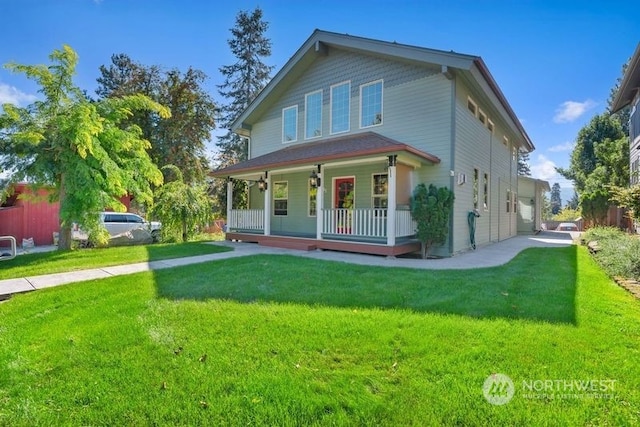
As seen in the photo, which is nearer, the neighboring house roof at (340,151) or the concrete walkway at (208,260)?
the concrete walkway at (208,260)

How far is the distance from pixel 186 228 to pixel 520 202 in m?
18.6

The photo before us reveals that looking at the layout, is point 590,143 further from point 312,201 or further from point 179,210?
point 179,210

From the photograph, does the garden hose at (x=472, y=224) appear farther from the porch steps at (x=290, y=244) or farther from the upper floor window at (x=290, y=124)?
the upper floor window at (x=290, y=124)

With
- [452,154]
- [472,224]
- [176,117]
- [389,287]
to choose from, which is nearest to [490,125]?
[472,224]

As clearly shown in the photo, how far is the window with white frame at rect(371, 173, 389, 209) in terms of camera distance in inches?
422

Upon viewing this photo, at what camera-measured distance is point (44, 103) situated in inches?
384

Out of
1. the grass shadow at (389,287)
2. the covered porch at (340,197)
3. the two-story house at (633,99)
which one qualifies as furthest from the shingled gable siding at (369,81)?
the two-story house at (633,99)

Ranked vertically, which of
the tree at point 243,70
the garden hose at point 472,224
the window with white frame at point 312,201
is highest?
the tree at point 243,70

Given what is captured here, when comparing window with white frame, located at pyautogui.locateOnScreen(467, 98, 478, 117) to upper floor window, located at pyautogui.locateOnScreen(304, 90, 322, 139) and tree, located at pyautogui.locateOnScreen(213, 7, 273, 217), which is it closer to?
upper floor window, located at pyautogui.locateOnScreen(304, 90, 322, 139)

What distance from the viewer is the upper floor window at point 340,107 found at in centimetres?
1197

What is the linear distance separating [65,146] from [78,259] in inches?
137

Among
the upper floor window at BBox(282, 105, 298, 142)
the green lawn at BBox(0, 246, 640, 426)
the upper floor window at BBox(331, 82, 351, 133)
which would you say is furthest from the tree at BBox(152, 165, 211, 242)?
the green lawn at BBox(0, 246, 640, 426)

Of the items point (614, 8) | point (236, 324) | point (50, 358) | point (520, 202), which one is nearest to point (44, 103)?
point (50, 358)

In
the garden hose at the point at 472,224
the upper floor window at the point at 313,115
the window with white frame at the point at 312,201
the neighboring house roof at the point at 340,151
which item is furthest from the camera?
the upper floor window at the point at 313,115
